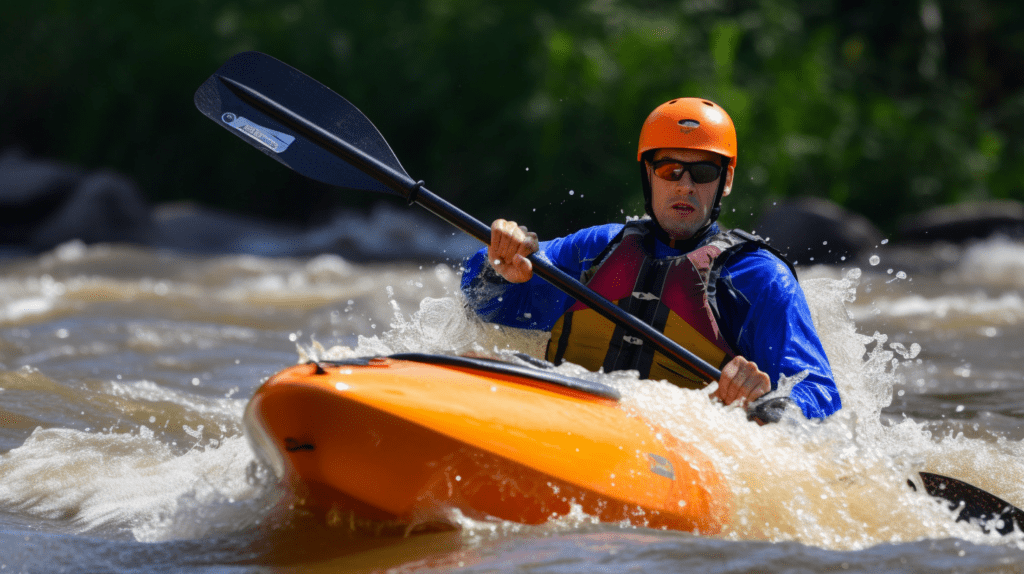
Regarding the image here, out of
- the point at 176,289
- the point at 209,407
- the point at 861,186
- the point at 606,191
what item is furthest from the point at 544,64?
the point at 209,407

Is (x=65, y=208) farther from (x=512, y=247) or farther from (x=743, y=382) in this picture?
(x=743, y=382)

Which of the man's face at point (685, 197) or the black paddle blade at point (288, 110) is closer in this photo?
the man's face at point (685, 197)

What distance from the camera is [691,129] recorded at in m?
2.91

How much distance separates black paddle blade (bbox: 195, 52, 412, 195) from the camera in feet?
10.3

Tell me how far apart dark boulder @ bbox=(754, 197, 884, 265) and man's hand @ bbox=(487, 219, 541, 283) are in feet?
23.1

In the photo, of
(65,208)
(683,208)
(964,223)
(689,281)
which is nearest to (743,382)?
(689,281)

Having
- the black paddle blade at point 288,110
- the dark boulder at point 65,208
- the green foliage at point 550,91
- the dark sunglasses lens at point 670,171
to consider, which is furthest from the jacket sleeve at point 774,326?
the dark boulder at point 65,208

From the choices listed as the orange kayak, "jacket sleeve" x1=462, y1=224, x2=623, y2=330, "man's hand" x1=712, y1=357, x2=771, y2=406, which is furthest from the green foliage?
the orange kayak

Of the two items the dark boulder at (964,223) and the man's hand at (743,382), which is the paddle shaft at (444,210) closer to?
the man's hand at (743,382)

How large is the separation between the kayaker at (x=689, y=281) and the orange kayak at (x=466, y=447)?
35 centimetres

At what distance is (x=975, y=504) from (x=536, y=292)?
132 cm

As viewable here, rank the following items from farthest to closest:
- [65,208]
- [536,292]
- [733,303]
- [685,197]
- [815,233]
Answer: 1. [65,208]
2. [815,233]
3. [536,292]
4. [685,197]
5. [733,303]

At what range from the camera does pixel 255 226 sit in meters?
12.3

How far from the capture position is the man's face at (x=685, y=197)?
9.63 ft
